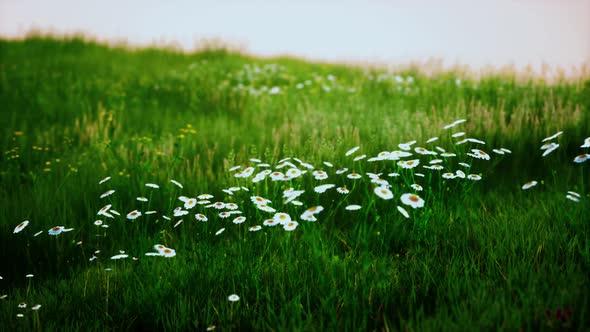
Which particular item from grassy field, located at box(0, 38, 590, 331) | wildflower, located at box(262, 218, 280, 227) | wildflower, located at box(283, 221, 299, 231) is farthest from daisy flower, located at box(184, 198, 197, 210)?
wildflower, located at box(283, 221, 299, 231)

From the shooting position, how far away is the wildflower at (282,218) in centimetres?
271

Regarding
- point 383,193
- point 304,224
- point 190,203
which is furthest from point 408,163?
point 190,203

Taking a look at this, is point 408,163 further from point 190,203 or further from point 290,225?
point 190,203

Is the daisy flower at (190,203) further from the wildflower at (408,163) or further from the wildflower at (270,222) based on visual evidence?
the wildflower at (408,163)

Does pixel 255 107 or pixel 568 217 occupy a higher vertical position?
pixel 255 107

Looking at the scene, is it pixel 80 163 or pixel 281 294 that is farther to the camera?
pixel 80 163

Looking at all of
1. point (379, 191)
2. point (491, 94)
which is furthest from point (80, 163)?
point (491, 94)

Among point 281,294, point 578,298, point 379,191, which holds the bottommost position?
point 281,294

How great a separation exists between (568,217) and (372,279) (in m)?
1.46

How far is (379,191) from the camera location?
256cm

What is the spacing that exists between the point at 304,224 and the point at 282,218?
0.49m

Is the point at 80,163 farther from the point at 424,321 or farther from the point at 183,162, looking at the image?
the point at 424,321

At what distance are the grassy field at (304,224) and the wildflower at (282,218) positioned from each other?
0.02 m

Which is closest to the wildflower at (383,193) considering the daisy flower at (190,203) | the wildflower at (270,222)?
the wildflower at (270,222)
